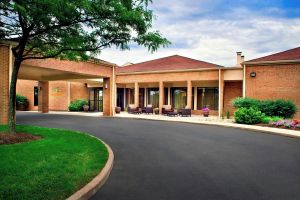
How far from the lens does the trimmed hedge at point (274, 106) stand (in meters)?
18.7

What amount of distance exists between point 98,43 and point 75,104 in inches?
931

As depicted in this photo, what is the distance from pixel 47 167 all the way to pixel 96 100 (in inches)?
1133

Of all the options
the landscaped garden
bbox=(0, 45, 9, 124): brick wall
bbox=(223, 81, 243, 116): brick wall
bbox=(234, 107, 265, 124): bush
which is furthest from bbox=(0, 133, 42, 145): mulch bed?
bbox=(223, 81, 243, 116): brick wall

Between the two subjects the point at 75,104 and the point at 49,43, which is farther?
the point at 75,104

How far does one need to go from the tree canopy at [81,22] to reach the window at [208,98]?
20090 millimetres

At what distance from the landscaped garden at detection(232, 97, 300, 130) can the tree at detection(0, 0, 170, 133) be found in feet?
37.4

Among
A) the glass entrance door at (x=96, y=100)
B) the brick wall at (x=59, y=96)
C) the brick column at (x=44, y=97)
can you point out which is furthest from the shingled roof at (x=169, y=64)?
the brick column at (x=44, y=97)

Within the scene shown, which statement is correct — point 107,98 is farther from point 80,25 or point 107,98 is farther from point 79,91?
point 80,25

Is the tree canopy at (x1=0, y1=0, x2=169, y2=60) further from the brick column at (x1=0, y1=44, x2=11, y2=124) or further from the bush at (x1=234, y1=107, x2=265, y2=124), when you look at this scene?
the bush at (x1=234, y1=107, x2=265, y2=124)

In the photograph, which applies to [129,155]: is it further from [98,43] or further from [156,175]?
[98,43]

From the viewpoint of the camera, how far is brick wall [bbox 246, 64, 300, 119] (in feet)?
68.7

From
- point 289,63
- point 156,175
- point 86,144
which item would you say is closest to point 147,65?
point 289,63

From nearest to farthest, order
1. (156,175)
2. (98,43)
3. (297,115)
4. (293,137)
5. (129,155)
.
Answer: (156,175) < (129,155) < (98,43) < (293,137) < (297,115)

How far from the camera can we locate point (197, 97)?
29.6 meters
